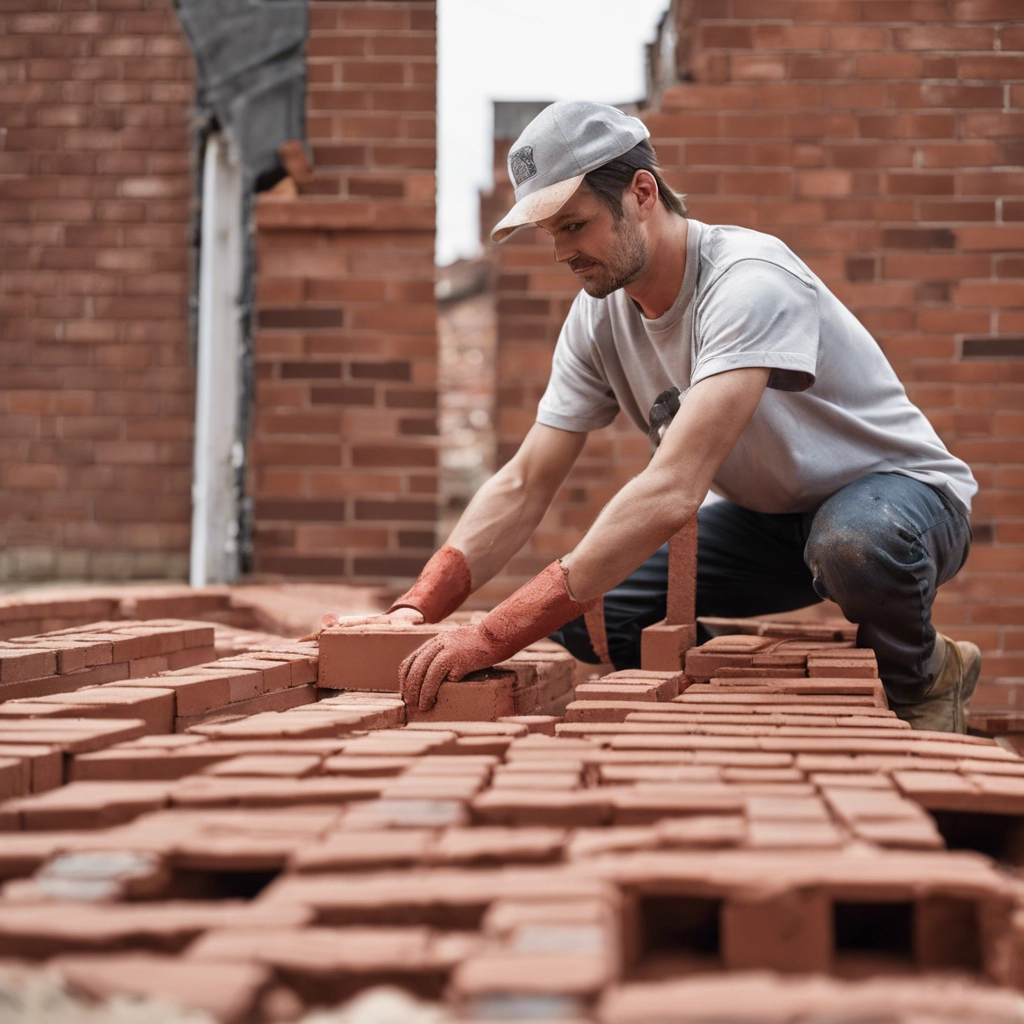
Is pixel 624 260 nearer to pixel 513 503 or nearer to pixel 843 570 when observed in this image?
pixel 513 503

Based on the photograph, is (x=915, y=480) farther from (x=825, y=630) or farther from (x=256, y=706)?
(x=256, y=706)

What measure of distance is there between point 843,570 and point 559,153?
1.17 meters

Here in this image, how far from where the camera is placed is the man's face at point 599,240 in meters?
2.88

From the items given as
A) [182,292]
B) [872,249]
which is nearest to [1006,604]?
[872,249]

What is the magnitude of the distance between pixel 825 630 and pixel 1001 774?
63.0 inches

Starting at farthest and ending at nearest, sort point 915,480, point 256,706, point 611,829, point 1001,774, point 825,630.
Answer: point 825,630, point 915,480, point 256,706, point 1001,774, point 611,829

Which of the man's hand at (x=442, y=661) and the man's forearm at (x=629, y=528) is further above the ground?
the man's forearm at (x=629, y=528)

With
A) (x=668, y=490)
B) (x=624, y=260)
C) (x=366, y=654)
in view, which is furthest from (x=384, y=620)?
(x=624, y=260)

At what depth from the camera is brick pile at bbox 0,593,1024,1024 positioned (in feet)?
3.83

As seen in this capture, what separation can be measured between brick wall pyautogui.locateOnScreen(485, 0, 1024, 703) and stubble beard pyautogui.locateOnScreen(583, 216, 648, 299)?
187cm

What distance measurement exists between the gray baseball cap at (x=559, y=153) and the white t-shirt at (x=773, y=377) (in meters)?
0.33

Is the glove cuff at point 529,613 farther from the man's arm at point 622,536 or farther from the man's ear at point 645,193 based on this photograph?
the man's ear at point 645,193

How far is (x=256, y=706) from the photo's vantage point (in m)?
2.69

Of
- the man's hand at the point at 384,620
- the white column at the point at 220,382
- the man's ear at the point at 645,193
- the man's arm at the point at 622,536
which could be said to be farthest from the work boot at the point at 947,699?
the white column at the point at 220,382
